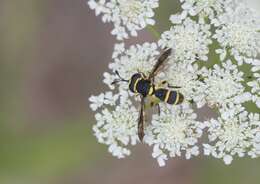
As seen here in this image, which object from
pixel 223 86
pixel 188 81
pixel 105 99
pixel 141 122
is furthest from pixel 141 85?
pixel 223 86

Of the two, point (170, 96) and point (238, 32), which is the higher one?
point (238, 32)

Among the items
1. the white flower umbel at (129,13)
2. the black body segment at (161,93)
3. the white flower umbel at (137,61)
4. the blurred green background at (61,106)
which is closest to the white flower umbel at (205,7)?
the white flower umbel at (129,13)

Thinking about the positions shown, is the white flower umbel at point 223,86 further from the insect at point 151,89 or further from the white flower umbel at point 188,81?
the insect at point 151,89

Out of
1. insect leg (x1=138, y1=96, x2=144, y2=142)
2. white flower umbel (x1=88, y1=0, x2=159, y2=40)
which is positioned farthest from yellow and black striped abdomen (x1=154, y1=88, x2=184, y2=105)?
white flower umbel (x1=88, y1=0, x2=159, y2=40)

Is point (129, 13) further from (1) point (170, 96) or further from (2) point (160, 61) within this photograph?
(1) point (170, 96)

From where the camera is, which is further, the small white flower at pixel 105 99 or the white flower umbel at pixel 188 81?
the small white flower at pixel 105 99

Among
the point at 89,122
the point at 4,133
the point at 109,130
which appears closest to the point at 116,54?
the point at 109,130

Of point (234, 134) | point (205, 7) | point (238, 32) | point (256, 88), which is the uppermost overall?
point (205, 7)

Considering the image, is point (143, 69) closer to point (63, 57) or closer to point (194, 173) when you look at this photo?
point (194, 173)
